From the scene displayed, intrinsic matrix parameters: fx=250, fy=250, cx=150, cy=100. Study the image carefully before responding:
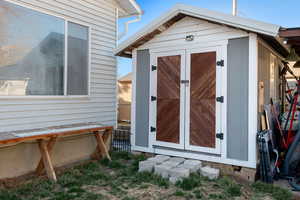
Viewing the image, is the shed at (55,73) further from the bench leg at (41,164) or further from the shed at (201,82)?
the shed at (201,82)

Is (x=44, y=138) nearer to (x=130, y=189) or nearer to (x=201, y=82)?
(x=130, y=189)

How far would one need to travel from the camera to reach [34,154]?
14.1 feet

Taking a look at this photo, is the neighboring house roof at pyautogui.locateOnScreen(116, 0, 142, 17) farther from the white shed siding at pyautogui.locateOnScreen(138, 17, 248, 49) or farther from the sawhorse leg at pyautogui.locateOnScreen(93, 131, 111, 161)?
the sawhorse leg at pyautogui.locateOnScreen(93, 131, 111, 161)

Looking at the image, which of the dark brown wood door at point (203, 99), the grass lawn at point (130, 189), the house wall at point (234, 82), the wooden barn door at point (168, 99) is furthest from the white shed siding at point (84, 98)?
the dark brown wood door at point (203, 99)

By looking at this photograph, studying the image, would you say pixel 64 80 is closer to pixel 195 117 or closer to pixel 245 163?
pixel 195 117

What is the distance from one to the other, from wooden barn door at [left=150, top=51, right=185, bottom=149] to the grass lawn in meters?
0.98

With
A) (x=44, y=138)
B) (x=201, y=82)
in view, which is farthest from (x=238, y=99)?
(x=44, y=138)

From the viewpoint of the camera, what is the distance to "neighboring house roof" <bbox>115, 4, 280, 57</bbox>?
3.80 metres

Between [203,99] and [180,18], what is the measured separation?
Answer: 5.42 feet

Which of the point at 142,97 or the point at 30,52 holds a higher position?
the point at 30,52

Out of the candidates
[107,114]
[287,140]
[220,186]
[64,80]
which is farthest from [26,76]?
[287,140]

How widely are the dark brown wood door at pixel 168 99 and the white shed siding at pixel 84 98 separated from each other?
1.44m

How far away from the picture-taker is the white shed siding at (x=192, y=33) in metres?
4.34

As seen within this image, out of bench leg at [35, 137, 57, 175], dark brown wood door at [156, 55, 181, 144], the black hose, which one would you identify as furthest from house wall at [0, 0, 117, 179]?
the black hose
